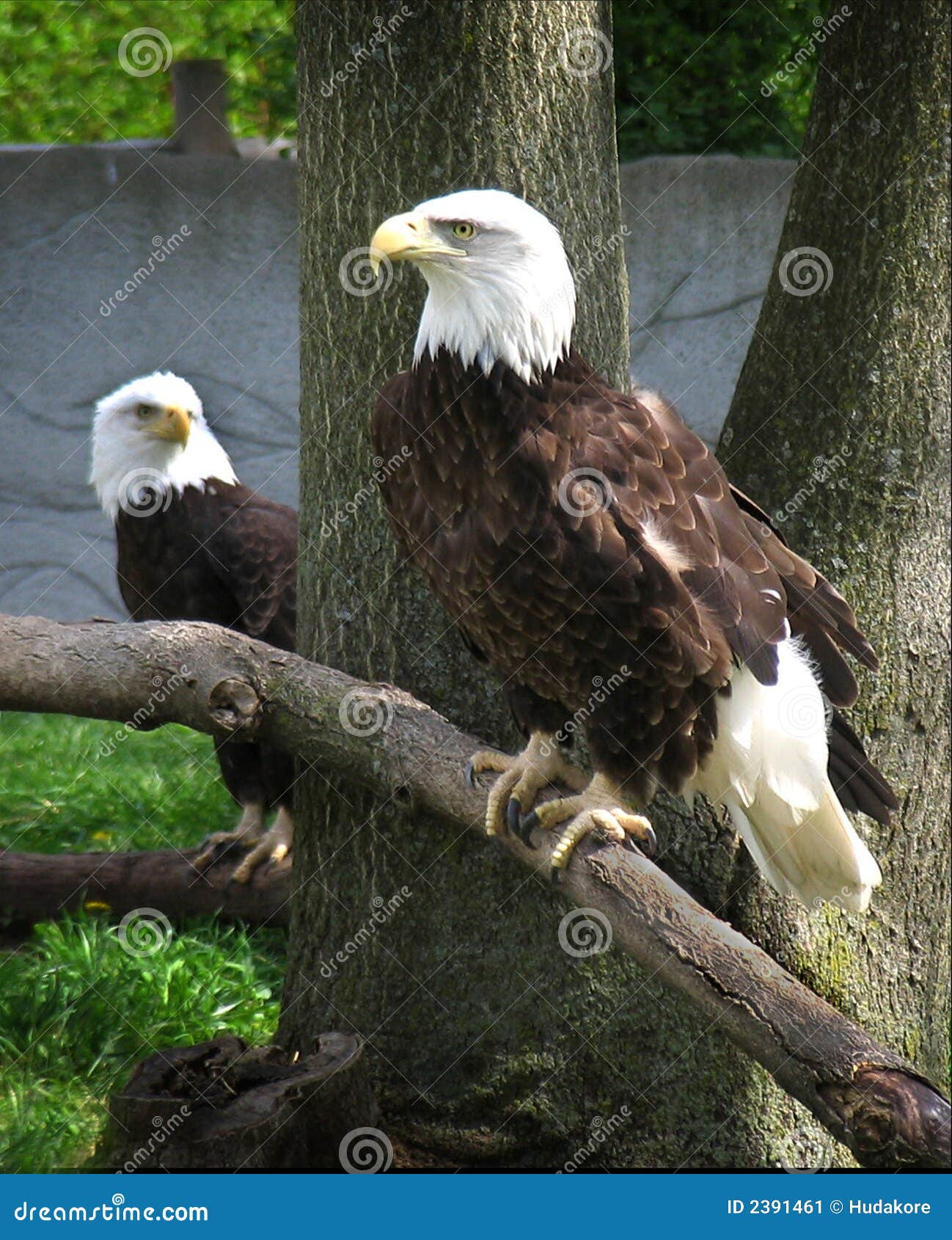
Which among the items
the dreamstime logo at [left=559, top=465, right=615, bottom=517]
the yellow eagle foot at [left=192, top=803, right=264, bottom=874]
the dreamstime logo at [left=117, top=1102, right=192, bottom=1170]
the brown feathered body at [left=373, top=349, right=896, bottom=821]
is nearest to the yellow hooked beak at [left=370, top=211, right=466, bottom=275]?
the brown feathered body at [left=373, top=349, right=896, bottom=821]

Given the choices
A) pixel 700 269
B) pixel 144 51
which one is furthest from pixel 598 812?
pixel 144 51

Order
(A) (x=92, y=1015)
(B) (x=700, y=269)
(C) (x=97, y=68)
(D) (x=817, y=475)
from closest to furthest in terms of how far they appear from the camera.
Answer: (D) (x=817, y=475) → (A) (x=92, y=1015) → (B) (x=700, y=269) → (C) (x=97, y=68)

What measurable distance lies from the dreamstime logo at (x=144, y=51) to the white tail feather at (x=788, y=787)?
606cm

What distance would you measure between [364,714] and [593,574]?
23.1 inches

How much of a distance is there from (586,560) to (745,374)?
101 cm

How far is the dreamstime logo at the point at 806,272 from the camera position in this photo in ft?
10.2

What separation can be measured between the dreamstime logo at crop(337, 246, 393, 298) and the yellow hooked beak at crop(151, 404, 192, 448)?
1.52 m

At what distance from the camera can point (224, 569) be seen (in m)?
4.16

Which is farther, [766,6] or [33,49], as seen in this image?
[33,49]

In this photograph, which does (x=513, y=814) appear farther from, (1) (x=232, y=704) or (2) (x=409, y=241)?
(2) (x=409, y=241)

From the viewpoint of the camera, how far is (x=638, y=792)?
2.73 meters

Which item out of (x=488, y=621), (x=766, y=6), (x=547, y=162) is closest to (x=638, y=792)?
(x=488, y=621)

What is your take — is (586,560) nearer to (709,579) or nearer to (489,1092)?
(709,579)

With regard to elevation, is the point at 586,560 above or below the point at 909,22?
below
